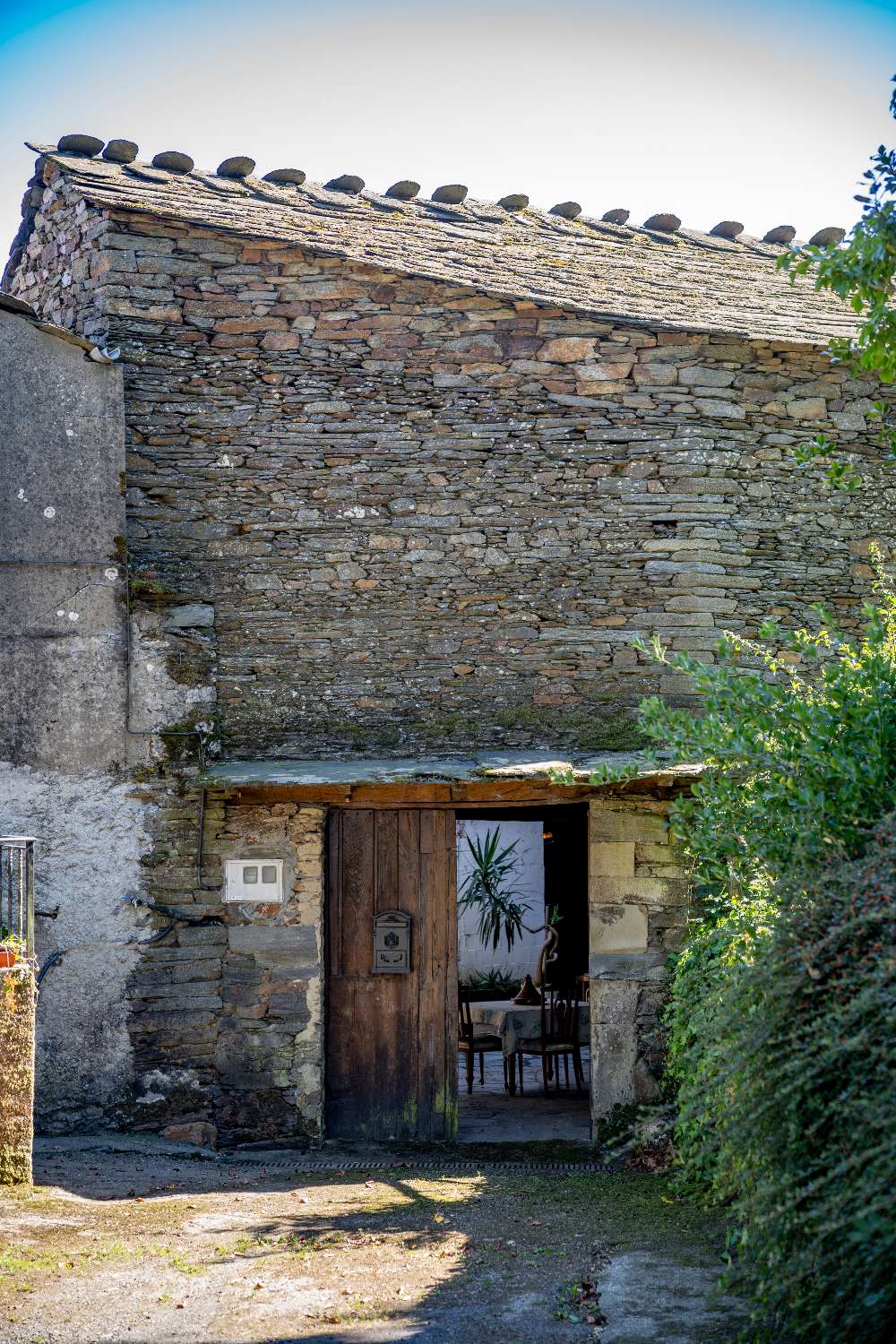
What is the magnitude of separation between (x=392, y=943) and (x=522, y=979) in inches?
230

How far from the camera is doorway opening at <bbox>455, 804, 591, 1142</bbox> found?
8539 millimetres

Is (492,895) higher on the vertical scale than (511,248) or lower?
lower

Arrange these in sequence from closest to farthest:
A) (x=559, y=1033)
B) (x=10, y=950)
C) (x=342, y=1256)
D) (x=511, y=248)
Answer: (x=342, y=1256), (x=10, y=950), (x=511, y=248), (x=559, y=1033)

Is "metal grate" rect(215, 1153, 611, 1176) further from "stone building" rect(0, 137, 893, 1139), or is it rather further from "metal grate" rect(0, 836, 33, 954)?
"metal grate" rect(0, 836, 33, 954)

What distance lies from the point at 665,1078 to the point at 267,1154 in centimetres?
223

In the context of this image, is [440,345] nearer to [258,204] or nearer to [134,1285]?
[258,204]

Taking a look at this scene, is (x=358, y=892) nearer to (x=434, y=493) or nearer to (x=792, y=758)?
(x=434, y=493)

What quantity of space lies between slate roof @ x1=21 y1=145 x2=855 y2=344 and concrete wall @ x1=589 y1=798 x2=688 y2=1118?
10.0 ft

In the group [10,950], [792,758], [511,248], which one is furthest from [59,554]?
[792,758]

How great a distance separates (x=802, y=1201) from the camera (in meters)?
3.46

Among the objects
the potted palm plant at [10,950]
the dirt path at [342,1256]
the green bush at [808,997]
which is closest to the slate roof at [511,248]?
the green bush at [808,997]

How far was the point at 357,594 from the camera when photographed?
7.49m

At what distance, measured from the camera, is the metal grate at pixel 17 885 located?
6016 millimetres

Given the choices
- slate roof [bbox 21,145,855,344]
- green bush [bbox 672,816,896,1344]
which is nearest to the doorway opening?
slate roof [bbox 21,145,855,344]
